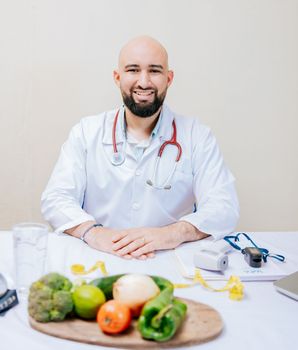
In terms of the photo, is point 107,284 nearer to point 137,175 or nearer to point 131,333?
point 131,333

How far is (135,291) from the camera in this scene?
2.75ft

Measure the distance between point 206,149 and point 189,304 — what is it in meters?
1.05

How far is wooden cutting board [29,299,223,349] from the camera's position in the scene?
2.52 feet

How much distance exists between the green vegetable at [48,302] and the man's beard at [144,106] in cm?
118

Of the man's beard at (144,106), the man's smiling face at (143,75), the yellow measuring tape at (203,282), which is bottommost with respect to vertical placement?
the yellow measuring tape at (203,282)

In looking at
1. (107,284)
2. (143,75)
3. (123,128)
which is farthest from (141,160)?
(107,284)

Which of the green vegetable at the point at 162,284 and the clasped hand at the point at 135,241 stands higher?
the green vegetable at the point at 162,284

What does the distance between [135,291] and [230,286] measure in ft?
1.02

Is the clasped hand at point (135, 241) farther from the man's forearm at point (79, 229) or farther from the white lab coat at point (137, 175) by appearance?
the white lab coat at point (137, 175)

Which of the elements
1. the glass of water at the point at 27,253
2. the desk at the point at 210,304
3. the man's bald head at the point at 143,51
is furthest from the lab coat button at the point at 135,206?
the glass of water at the point at 27,253

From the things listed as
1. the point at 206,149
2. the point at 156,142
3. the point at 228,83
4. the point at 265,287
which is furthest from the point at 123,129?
the point at 265,287

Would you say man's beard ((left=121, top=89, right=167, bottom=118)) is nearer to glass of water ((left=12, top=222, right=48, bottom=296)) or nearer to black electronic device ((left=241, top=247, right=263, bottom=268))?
black electronic device ((left=241, top=247, right=263, bottom=268))

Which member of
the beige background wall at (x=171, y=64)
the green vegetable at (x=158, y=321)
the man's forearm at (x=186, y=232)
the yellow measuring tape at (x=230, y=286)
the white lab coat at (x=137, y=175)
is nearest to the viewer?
the green vegetable at (x=158, y=321)

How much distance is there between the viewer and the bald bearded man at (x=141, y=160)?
183cm
